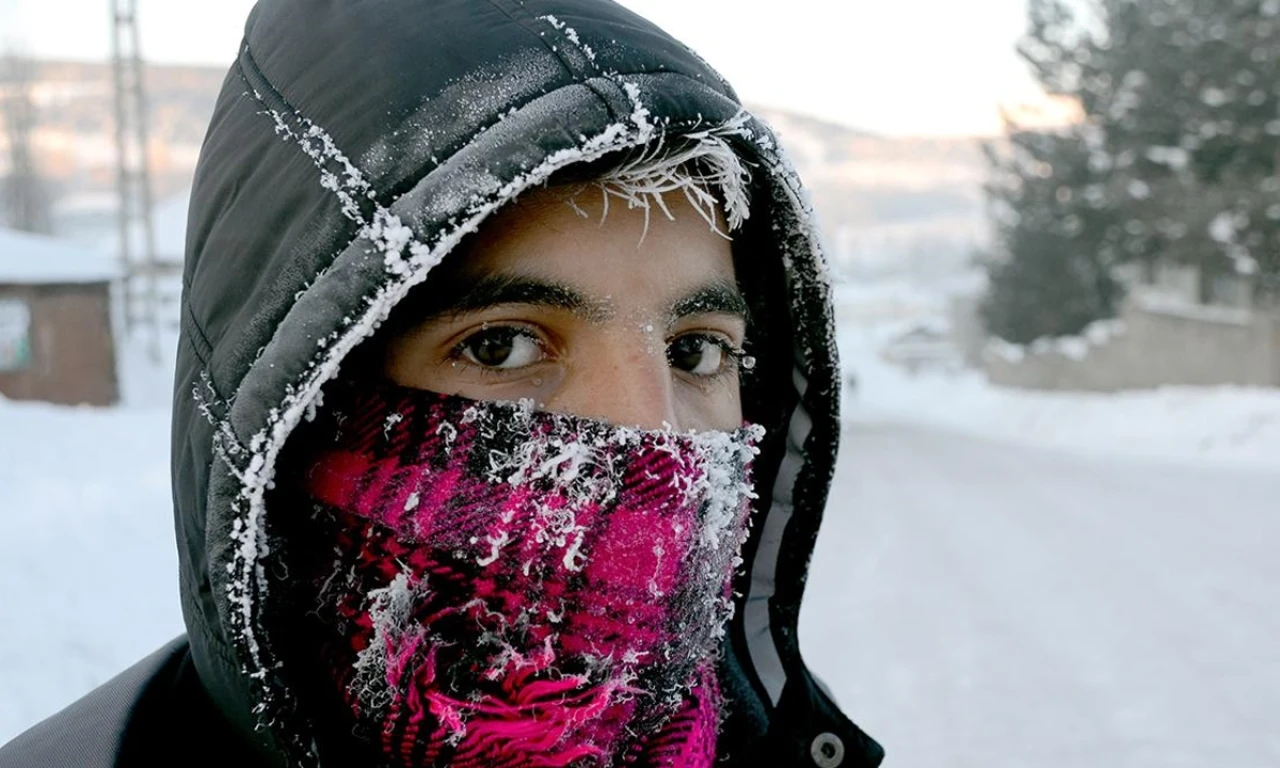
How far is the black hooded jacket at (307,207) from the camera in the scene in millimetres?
1180

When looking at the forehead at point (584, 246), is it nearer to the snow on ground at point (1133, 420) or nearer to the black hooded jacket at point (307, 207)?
the black hooded jacket at point (307, 207)

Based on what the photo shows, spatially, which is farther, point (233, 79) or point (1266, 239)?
point (1266, 239)

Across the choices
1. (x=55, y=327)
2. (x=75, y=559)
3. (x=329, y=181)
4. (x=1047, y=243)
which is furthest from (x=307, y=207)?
(x=1047, y=243)

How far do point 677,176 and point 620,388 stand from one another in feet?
1.00

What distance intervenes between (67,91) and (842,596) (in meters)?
42.9

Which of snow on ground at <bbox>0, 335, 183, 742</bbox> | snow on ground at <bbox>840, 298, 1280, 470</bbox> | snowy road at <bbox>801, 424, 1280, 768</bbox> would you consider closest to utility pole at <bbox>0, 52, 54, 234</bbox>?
snow on ground at <bbox>840, 298, 1280, 470</bbox>

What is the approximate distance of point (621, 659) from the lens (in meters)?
1.27

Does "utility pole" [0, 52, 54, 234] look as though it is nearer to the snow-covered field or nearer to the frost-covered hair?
the snow-covered field

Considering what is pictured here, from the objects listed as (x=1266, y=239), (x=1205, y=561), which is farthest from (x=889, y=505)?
(x=1266, y=239)

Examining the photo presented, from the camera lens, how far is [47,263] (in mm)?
15844

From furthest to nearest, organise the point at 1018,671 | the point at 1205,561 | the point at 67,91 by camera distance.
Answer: the point at 67,91, the point at 1205,561, the point at 1018,671

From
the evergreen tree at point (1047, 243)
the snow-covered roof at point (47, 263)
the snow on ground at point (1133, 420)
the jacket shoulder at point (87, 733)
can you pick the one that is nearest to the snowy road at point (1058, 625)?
the jacket shoulder at point (87, 733)

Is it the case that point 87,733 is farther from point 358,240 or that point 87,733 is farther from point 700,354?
point 700,354

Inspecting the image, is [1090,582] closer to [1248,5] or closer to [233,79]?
[233,79]
